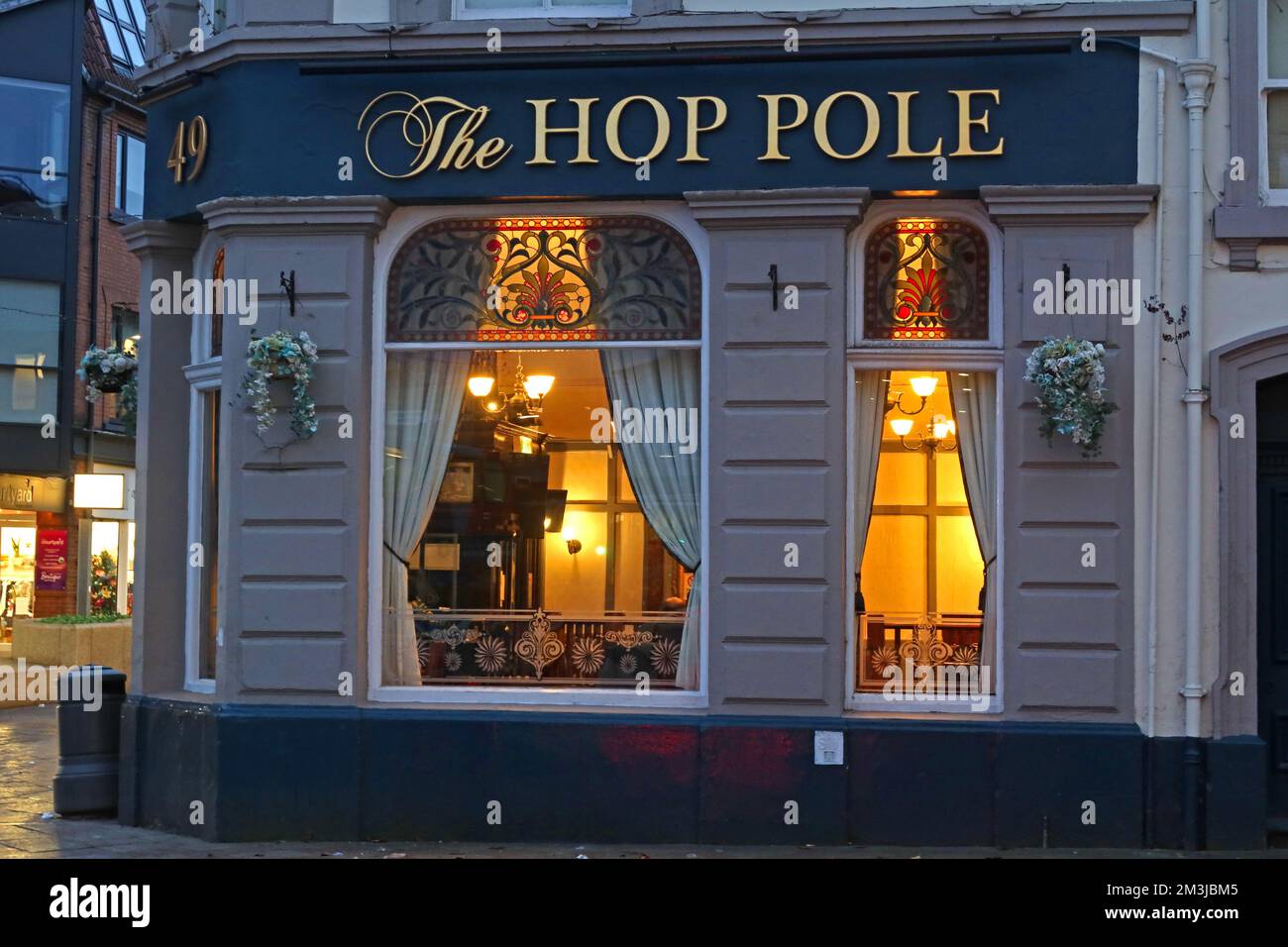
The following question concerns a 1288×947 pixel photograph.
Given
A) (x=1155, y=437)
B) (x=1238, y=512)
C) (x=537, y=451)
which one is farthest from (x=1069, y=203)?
(x=537, y=451)

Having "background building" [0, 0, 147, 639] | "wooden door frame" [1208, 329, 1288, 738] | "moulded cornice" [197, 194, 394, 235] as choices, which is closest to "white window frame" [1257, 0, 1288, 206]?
"wooden door frame" [1208, 329, 1288, 738]

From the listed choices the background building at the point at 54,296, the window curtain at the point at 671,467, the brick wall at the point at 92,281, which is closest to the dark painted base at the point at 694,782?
the window curtain at the point at 671,467

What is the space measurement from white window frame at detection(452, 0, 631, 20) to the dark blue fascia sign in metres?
0.38

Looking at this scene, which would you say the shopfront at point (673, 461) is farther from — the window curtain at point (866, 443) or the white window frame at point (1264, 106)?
the white window frame at point (1264, 106)

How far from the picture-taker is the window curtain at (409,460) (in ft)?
35.7

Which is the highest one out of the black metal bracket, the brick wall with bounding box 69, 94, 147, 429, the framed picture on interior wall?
the brick wall with bounding box 69, 94, 147, 429

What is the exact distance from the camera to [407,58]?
35.0ft

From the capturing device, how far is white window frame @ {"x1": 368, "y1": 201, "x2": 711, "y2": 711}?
34.6 feet

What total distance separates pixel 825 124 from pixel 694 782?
14.2 feet

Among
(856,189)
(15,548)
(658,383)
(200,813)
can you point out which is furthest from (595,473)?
(15,548)

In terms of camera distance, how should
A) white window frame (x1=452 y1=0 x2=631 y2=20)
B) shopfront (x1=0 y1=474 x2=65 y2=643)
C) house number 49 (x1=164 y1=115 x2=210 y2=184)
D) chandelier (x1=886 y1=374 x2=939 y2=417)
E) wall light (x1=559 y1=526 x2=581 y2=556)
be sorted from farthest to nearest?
shopfront (x1=0 y1=474 x2=65 y2=643), house number 49 (x1=164 y1=115 x2=210 y2=184), wall light (x1=559 y1=526 x2=581 y2=556), white window frame (x1=452 y1=0 x2=631 y2=20), chandelier (x1=886 y1=374 x2=939 y2=417)

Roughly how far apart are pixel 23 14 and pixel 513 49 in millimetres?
22460

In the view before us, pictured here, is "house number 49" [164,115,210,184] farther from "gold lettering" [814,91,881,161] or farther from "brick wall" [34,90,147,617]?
"brick wall" [34,90,147,617]

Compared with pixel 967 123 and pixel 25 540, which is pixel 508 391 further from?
pixel 25 540
